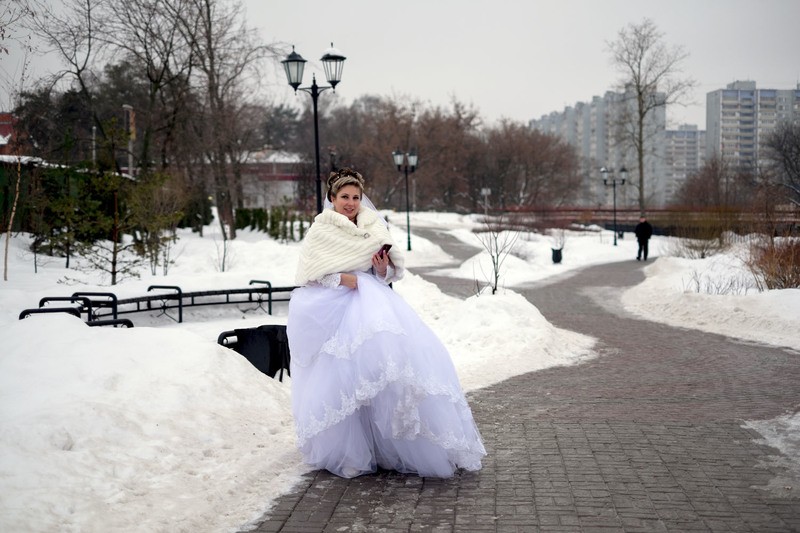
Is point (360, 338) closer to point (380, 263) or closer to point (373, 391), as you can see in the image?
point (373, 391)

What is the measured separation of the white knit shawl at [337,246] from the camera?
5.94m

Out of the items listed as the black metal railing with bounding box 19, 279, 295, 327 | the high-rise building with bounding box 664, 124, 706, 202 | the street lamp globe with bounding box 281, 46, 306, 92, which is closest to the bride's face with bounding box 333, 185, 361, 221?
the black metal railing with bounding box 19, 279, 295, 327

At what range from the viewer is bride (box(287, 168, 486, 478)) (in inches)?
213

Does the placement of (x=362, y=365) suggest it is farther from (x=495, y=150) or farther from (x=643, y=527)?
(x=495, y=150)

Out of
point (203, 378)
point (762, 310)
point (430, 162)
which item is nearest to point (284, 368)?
point (203, 378)

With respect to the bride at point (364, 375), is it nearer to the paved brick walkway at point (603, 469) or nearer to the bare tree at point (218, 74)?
the paved brick walkway at point (603, 469)

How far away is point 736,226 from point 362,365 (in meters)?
27.4

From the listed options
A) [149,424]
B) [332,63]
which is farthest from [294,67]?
[149,424]

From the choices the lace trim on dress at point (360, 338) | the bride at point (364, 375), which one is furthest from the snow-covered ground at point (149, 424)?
the lace trim on dress at point (360, 338)

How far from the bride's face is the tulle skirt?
2.09 ft

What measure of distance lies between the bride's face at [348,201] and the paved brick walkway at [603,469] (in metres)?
1.90

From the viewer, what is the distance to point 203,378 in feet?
22.5

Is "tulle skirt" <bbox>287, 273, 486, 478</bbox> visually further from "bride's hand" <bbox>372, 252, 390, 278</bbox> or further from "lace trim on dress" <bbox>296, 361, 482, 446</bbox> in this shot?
"bride's hand" <bbox>372, 252, 390, 278</bbox>

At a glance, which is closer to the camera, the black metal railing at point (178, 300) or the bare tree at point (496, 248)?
the black metal railing at point (178, 300)
